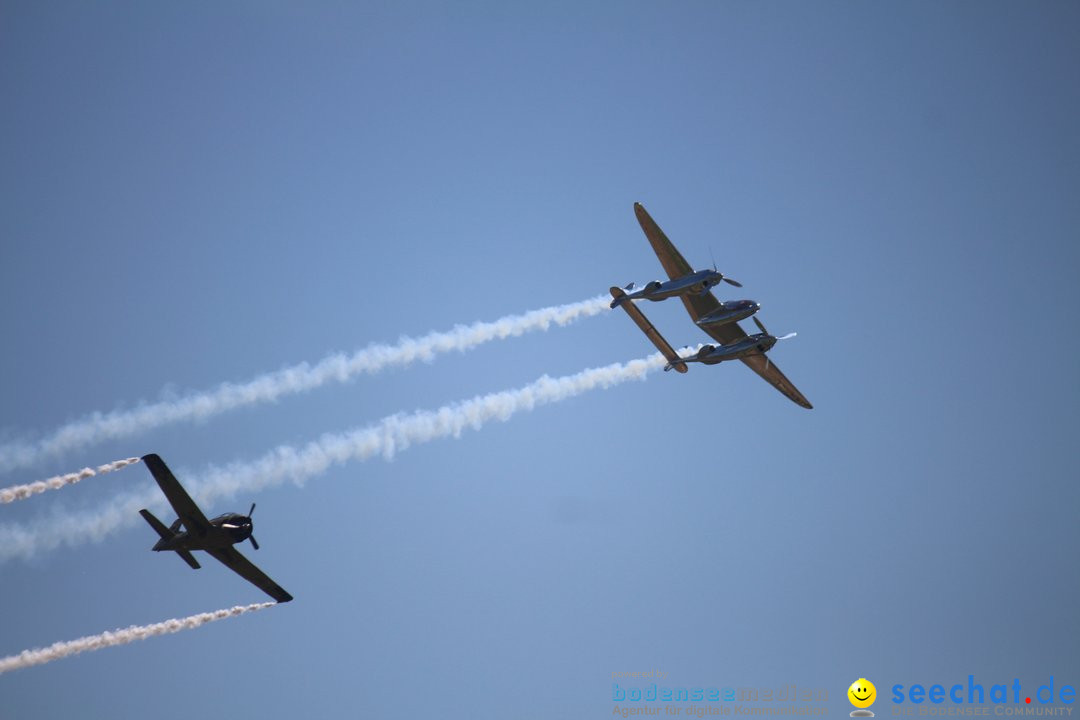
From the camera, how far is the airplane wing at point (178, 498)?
66.6m

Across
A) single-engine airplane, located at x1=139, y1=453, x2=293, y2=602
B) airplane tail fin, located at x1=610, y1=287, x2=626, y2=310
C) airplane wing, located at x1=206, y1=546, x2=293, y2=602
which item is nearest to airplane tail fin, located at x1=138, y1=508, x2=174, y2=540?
single-engine airplane, located at x1=139, y1=453, x2=293, y2=602

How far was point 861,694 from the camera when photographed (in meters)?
76.4

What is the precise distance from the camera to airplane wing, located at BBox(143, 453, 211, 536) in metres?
66.6

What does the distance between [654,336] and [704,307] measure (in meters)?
4.67

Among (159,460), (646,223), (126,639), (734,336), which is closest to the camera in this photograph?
(159,460)

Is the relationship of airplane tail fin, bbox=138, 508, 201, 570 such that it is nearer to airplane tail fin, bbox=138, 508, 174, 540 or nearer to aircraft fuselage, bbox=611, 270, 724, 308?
airplane tail fin, bbox=138, 508, 174, 540

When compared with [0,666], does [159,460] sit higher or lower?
higher

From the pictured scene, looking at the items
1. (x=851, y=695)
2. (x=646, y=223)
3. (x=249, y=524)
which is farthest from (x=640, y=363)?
(x=249, y=524)

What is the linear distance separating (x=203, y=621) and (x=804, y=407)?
48207mm

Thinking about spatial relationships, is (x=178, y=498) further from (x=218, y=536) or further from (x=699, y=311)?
(x=699, y=311)

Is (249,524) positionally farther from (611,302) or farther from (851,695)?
(851,695)

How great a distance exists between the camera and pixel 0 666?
68812mm

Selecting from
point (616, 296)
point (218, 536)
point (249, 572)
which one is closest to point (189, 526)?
point (218, 536)

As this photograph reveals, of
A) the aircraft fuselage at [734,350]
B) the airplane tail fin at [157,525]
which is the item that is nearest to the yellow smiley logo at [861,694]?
the aircraft fuselage at [734,350]
